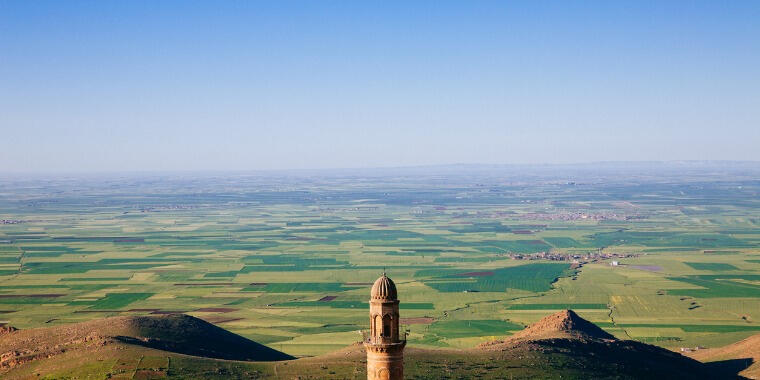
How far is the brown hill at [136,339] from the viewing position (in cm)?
7819

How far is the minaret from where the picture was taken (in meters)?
39.8

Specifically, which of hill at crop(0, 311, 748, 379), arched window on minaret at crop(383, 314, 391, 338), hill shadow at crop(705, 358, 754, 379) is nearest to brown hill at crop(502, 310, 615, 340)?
hill at crop(0, 311, 748, 379)

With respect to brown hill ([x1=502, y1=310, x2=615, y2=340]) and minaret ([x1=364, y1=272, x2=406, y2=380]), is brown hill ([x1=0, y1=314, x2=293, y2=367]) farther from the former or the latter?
minaret ([x1=364, y1=272, x2=406, y2=380])

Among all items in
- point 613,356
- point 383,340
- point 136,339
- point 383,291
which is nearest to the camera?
point 383,340

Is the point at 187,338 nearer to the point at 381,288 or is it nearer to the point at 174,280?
the point at 381,288

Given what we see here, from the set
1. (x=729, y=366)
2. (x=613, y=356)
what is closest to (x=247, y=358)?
(x=613, y=356)

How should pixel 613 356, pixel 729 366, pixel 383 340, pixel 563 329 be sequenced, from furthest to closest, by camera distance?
1. pixel 563 329
2. pixel 729 366
3. pixel 613 356
4. pixel 383 340

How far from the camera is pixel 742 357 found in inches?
3632

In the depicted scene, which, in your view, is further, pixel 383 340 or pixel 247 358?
pixel 247 358

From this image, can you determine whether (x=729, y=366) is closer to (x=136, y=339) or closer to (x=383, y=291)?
(x=136, y=339)

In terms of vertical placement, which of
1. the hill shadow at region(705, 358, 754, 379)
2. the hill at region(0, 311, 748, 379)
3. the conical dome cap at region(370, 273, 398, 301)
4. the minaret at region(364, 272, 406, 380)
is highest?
the conical dome cap at region(370, 273, 398, 301)

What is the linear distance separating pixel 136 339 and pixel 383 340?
161 ft

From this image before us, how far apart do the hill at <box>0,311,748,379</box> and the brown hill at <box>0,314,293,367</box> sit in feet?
0.33

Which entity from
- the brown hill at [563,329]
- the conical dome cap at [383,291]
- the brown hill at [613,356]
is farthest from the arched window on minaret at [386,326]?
the brown hill at [563,329]
